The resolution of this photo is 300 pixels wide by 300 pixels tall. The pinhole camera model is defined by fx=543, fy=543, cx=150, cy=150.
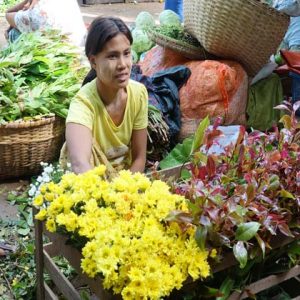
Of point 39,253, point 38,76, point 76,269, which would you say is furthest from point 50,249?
point 38,76

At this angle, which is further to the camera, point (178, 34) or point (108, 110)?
point (178, 34)

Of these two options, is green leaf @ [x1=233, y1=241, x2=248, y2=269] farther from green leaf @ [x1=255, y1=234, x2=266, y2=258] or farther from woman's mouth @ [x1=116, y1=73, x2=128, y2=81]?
woman's mouth @ [x1=116, y1=73, x2=128, y2=81]

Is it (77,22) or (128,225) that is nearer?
(128,225)

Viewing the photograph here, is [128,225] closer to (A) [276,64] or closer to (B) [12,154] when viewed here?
(B) [12,154]

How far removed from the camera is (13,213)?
3504 mm

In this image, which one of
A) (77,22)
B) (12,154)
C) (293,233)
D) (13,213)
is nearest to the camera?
(293,233)

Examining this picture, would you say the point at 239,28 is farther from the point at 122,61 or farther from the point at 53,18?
the point at 53,18

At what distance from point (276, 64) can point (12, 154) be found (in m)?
2.30

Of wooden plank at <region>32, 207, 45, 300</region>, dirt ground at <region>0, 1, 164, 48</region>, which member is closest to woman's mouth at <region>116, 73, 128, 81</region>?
wooden plank at <region>32, 207, 45, 300</region>

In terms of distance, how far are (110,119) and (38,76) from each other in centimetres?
163

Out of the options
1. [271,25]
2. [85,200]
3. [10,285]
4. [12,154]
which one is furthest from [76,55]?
[85,200]

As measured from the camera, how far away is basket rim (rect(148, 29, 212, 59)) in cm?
432

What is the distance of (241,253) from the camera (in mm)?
1601

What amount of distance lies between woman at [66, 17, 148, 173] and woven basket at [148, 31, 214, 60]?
4.58 ft
